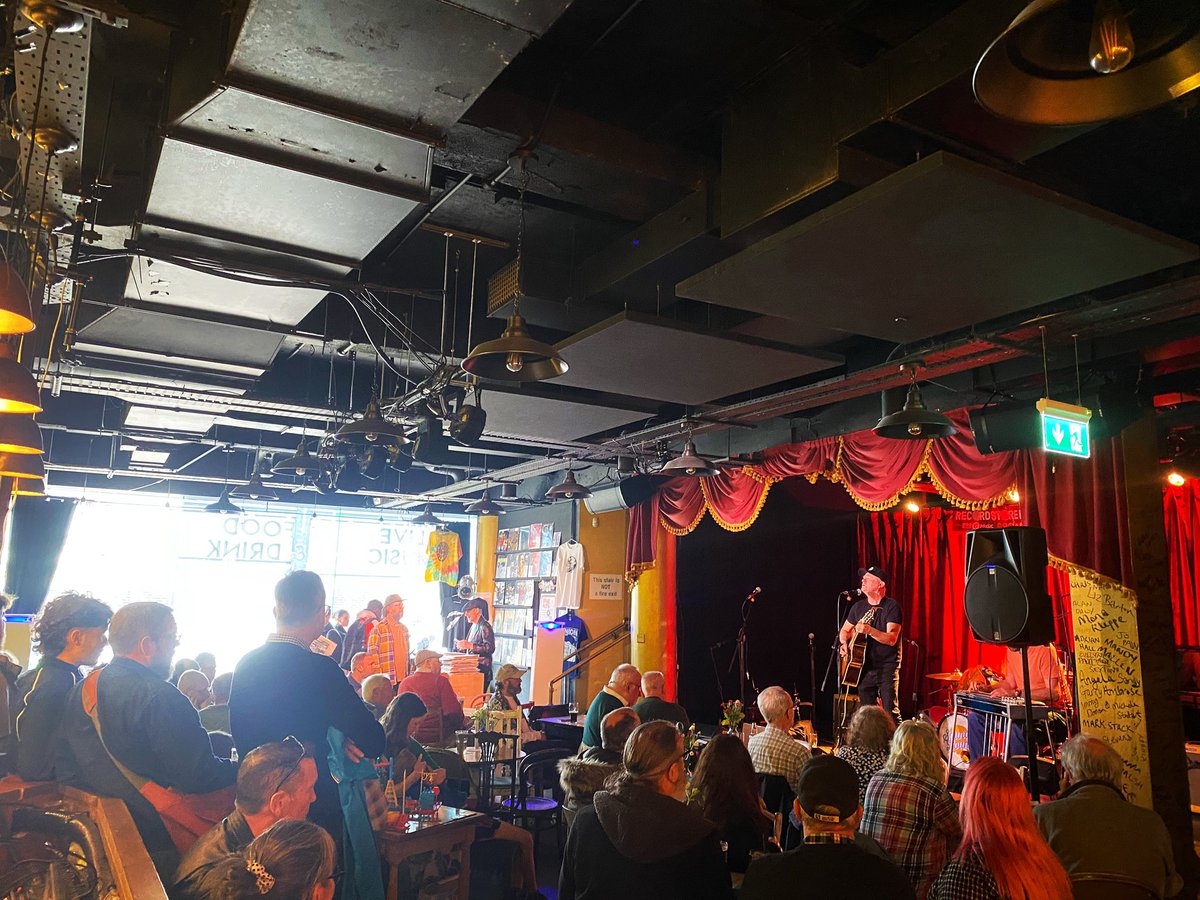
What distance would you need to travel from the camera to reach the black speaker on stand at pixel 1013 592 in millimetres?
4305

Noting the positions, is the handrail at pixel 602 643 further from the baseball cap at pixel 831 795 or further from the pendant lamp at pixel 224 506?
the baseball cap at pixel 831 795

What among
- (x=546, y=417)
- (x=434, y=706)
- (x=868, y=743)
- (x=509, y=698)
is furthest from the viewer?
(x=546, y=417)

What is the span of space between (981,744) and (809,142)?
6661mm

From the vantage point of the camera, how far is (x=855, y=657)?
28.8ft

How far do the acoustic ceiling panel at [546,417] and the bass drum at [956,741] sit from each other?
431cm

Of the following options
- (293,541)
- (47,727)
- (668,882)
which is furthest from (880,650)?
(293,541)

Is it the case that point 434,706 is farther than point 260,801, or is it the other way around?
point 434,706

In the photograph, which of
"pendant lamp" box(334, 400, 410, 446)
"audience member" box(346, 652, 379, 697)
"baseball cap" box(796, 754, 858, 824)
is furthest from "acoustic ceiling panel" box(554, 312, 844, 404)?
"audience member" box(346, 652, 379, 697)

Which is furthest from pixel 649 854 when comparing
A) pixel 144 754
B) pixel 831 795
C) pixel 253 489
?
pixel 253 489

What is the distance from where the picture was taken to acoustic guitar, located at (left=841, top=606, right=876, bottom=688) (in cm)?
876

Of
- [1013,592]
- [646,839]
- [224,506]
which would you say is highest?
[224,506]

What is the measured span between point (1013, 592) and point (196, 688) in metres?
5.41

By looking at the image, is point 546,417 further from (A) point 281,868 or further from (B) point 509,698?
(A) point 281,868

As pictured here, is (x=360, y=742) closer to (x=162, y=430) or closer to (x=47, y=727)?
(x=47, y=727)
